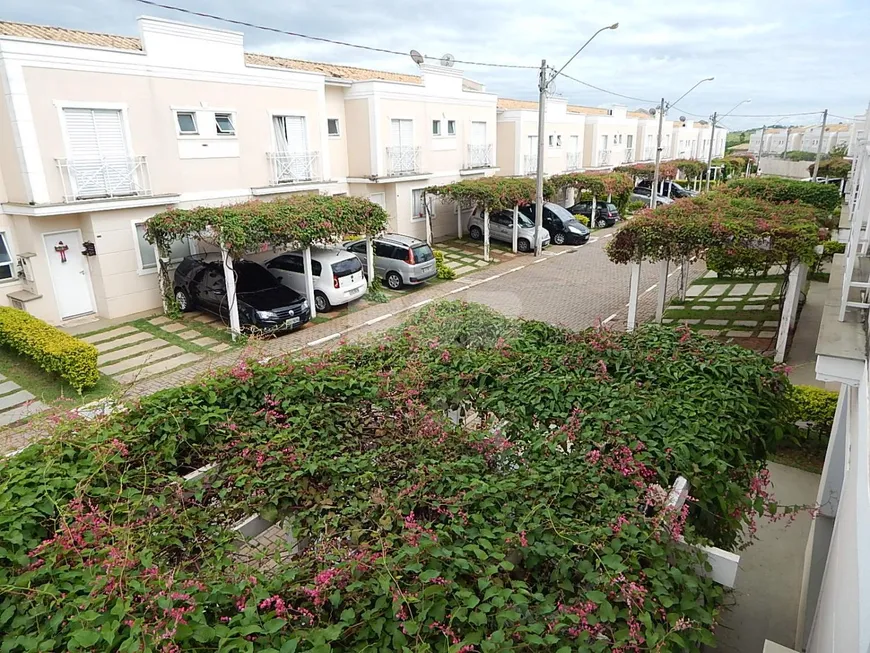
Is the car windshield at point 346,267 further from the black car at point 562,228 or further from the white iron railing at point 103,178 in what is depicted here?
the black car at point 562,228

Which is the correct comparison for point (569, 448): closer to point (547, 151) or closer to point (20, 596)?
point (20, 596)

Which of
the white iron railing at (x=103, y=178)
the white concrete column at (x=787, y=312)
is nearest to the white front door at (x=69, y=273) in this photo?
the white iron railing at (x=103, y=178)

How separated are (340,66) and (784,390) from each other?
25179 millimetres

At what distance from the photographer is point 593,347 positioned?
6.07 meters

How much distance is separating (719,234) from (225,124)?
13.9 m

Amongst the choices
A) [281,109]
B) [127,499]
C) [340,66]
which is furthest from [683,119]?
[127,499]

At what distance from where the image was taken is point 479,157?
2698cm

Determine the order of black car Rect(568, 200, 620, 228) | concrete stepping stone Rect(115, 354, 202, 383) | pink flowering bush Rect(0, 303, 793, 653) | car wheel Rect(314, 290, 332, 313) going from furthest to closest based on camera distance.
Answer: black car Rect(568, 200, 620, 228)
car wheel Rect(314, 290, 332, 313)
concrete stepping stone Rect(115, 354, 202, 383)
pink flowering bush Rect(0, 303, 793, 653)

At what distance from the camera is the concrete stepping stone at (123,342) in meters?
13.2

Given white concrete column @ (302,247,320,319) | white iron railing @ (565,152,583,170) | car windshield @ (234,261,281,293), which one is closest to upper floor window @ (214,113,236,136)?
car windshield @ (234,261,281,293)

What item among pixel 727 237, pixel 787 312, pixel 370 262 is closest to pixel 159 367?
pixel 370 262

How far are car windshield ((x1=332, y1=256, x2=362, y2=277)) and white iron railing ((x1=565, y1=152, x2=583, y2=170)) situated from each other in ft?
74.5

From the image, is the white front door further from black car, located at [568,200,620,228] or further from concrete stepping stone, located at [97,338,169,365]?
black car, located at [568,200,620,228]

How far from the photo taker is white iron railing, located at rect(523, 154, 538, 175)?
99.5 feet
